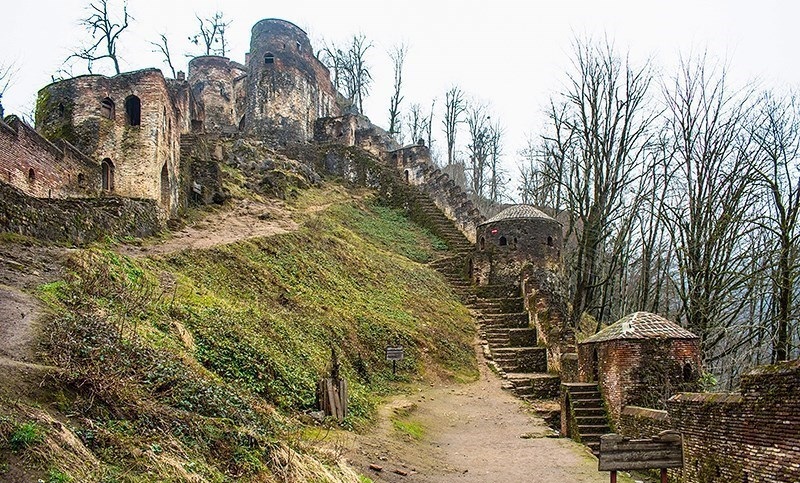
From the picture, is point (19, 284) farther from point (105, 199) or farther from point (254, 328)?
point (105, 199)

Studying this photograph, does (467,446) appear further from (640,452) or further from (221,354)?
(221,354)

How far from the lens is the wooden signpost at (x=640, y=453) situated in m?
6.67

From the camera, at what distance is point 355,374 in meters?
14.0

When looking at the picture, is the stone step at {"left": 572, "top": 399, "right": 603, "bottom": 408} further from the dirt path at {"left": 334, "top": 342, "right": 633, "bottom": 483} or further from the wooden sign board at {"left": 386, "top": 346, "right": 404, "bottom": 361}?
the wooden sign board at {"left": 386, "top": 346, "right": 404, "bottom": 361}

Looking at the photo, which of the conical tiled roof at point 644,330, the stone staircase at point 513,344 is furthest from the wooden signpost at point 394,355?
the conical tiled roof at point 644,330

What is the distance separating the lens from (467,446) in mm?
11352

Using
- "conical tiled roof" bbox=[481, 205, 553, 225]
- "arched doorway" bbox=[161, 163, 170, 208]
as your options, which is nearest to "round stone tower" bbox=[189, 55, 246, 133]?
"arched doorway" bbox=[161, 163, 170, 208]

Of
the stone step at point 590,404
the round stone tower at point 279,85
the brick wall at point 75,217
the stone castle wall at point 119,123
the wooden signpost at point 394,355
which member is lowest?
the stone step at point 590,404

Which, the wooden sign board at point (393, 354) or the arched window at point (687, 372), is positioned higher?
the arched window at point (687, 372)

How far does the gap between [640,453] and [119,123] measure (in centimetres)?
1848

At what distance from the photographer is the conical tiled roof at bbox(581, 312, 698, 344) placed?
40.3 ft

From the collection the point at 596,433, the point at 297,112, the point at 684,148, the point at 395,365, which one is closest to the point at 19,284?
the point at 395,365

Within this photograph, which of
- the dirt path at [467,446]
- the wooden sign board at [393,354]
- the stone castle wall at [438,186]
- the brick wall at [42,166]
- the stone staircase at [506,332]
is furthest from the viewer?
the stone castle wall at [438,186]

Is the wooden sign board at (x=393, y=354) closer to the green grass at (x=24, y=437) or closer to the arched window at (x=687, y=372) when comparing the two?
the arched window at (x=687, y=372)
